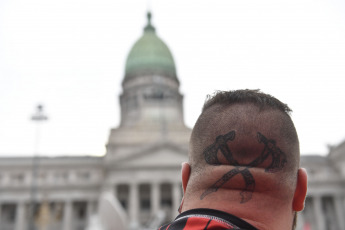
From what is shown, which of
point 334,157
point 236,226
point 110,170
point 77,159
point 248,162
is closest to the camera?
point 236,226

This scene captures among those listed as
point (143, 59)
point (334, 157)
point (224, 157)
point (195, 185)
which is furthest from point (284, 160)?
point (143, 59)

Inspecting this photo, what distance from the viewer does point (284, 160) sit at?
75.5 inches

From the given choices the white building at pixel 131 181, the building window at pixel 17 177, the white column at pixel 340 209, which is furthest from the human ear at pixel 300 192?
the building window at pixel 17 177

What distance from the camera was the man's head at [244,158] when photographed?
176 centimetres

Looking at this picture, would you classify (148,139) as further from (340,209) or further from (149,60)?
(340,209)

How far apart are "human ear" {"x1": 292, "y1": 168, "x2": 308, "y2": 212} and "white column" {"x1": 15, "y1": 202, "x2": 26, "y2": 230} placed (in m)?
57.5

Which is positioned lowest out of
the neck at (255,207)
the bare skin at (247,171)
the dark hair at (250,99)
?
the neck at (255,207)

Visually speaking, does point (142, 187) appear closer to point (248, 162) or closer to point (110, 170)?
point (110, 170)

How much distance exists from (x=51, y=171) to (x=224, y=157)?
61.1m

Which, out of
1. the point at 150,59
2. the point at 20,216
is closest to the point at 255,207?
the point at 20,216

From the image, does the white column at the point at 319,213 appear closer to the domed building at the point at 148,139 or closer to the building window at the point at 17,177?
the domed building at the point at 148,139

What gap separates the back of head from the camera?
1783mm

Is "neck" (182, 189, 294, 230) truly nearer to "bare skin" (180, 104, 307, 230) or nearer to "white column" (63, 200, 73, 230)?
"bare skin" (180, 104, 307, 230)

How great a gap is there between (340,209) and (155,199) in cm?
2725
